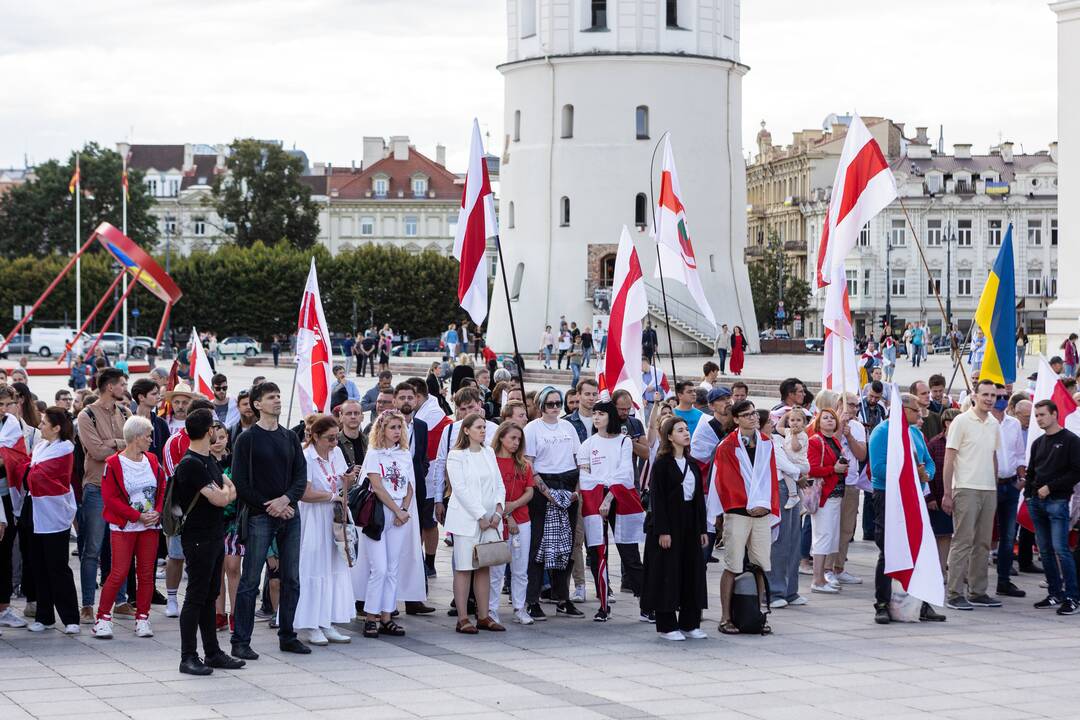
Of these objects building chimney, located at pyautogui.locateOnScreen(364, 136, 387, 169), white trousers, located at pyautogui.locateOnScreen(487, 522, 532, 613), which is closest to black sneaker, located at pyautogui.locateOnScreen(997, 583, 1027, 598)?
white trousers, located at pyautogui.locateOnScreen(487, 522, 532, 613)

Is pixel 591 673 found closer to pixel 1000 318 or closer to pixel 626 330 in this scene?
pixel 626 330

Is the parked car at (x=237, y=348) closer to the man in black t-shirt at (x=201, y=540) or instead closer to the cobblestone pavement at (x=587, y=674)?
the cobblestone pavement at (x=587, y=674)

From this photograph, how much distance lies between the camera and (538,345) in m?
60.4

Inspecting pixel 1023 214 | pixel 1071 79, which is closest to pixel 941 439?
pixel 1071 79

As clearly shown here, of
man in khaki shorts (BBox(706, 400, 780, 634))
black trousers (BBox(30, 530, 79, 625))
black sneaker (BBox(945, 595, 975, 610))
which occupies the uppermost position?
man in khaki shorts (BBox(706, 400, 780, 634))

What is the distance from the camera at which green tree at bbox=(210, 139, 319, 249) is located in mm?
97125

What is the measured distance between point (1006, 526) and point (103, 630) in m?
7.52

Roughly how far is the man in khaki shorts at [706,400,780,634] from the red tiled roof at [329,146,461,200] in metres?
108

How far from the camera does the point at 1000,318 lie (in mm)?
16266

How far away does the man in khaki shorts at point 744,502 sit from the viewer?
1268 centimetres

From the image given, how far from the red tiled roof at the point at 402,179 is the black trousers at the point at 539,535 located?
107 meters

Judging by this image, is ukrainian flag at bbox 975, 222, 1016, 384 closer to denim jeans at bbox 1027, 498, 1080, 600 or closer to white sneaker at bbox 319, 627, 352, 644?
denim jeans at bbox 1027, 498, 1080, 600

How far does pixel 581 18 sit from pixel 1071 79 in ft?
77.4

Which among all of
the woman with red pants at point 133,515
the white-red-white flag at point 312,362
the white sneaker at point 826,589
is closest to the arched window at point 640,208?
the white-red-white flag at point 312,362
